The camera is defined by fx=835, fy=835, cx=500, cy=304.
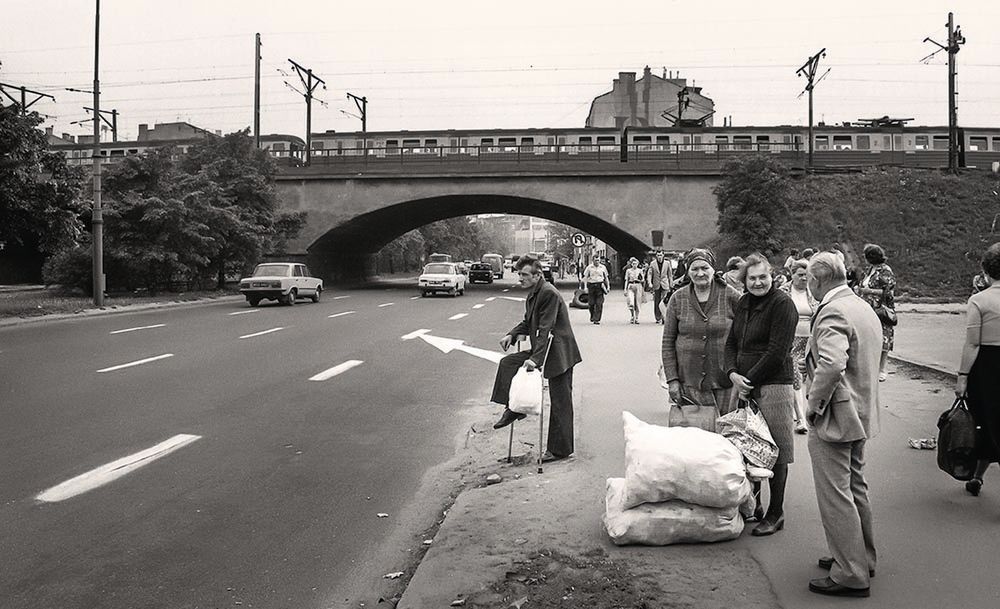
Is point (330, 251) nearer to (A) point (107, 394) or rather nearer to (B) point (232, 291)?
(B) point (232, 291)

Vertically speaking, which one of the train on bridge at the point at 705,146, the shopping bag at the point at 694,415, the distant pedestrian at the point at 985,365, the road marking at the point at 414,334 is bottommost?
the road marking at the point at 414,334

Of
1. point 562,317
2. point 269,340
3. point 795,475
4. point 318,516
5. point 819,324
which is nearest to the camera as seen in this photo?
point 819,324

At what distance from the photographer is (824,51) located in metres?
38.7

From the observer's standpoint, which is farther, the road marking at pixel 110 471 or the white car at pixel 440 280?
the white car at pixel 440 280

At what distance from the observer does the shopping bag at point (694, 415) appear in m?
5.75

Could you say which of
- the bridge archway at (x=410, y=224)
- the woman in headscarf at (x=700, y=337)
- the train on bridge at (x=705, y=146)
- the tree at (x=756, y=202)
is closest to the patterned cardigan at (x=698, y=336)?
the woman in headscarf at (x=700, y=337)

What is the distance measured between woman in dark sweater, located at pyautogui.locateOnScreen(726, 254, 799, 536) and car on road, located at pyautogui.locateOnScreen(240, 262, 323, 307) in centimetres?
2646

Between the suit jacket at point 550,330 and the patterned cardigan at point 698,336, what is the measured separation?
107 cm

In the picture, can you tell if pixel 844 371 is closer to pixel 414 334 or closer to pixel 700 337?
pixel 700 337

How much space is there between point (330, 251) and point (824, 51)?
29778 millimetres

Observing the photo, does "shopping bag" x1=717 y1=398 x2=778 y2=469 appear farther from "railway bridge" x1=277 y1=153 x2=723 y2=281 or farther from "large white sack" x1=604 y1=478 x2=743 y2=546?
"railway bridge" x1=277 y1=153 x2=723 y2=281

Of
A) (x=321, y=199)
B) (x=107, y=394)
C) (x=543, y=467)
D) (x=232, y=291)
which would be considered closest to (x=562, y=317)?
(x=543, y=467)

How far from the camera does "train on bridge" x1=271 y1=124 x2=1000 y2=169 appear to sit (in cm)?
4422

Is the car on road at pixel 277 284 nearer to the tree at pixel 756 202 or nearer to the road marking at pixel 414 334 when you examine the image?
the road marking at pixel 414 334
